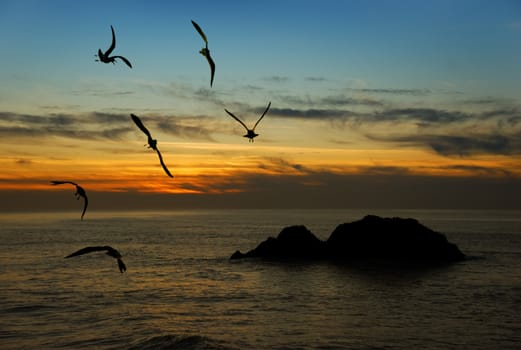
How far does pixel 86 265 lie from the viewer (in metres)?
55.2

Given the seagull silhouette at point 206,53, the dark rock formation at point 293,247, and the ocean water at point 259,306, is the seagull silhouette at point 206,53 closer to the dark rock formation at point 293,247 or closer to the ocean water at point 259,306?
the ocean water at point 259,306

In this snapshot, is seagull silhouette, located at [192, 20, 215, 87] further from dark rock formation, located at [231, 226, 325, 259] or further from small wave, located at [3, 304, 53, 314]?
dark rock formation, located at [231, 226, 325, 259]

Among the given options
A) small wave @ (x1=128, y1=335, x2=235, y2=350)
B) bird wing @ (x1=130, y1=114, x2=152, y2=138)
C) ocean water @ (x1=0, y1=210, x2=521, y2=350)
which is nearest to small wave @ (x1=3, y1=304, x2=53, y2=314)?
ocean water @ (x1=0, y1=210, x2=521, y2=350)

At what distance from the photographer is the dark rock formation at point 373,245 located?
55.8 m

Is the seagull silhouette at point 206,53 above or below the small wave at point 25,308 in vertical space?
above

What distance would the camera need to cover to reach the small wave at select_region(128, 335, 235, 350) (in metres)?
24.2

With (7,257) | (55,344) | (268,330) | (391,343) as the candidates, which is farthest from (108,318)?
(7,257)

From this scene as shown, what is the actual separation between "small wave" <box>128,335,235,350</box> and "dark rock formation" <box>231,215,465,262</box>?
31786 millimetres

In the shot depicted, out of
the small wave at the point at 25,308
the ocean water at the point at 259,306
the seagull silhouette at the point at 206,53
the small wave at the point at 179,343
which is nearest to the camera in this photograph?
the seagull silhouette at the point at 206,53

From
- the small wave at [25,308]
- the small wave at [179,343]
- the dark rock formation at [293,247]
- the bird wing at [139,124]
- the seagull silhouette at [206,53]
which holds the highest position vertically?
the seagull silhouette at [206,53]

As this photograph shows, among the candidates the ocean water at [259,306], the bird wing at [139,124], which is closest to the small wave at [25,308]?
the ocean water at [259,306]

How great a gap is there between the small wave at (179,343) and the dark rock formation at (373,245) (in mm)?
31786

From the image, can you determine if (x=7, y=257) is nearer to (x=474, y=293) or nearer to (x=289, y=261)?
(x=289, y=261)

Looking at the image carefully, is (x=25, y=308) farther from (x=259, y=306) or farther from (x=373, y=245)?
(x=373, y=245)
